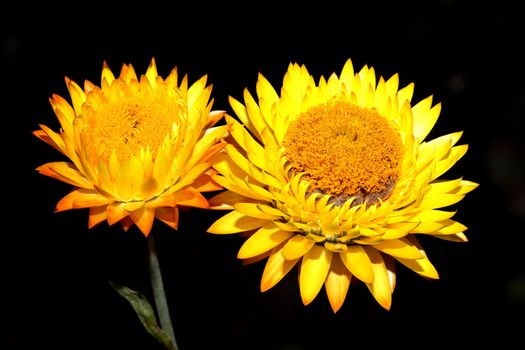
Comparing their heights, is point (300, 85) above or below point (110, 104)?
above

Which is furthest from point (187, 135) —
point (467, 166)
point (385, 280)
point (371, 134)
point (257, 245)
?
point (467, 166)

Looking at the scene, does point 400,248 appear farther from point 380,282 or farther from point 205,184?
point 205,184

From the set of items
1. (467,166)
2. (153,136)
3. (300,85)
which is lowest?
(153,136)

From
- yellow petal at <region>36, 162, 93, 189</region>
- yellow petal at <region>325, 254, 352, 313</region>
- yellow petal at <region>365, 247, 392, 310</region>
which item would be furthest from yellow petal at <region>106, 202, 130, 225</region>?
yellow petal at <region>365, 247, 392, 310</region>

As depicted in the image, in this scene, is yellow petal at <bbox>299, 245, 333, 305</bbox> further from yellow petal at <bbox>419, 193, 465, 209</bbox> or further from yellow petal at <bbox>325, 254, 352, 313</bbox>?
yellow petal at <bbox>419, 193, 465, 209</bbox>

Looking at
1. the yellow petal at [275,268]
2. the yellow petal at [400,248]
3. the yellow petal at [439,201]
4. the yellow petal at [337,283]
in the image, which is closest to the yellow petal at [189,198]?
the yellow petal at [275,268]

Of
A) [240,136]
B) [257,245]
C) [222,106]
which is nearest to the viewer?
[257,245]

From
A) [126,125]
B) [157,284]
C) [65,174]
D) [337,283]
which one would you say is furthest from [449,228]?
[65,174]

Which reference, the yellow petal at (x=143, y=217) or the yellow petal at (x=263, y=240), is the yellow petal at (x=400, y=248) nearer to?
the yellow petal at (x=263, y=240)

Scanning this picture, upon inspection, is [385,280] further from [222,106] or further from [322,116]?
[222,106]
